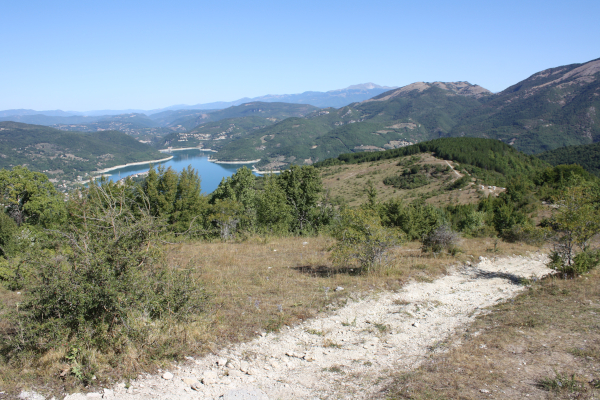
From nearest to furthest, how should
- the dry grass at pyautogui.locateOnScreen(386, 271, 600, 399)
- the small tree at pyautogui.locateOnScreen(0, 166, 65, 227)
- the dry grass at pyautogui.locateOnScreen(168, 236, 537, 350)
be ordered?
the dry grass at pyautogui.locateOnScreen(386, 271, 600, 399)
the dry grass at pyautogui.locateOnScreen(168, 236, 537, 350)
the small tree at pyautogui.locateOnScreen(0, 166, 65, 227)

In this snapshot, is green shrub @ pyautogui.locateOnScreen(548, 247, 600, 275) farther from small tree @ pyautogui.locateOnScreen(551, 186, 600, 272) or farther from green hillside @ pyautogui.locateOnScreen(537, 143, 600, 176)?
green hillside @ pyautogui.locateOnScreen(537, 143, 600, 176)

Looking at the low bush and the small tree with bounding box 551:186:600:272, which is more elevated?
the small tree with bounding box 551:186:600:272

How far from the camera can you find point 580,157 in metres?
111

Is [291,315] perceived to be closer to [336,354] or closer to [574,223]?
[336,354]

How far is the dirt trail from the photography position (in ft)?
16.7

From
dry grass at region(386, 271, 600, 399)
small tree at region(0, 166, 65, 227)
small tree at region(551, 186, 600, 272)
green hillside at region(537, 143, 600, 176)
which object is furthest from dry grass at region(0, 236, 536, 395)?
green hillside at region(537, 143, 600, 176)

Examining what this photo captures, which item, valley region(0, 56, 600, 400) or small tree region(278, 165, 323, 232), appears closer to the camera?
valley region(0, 56, 600, 400)

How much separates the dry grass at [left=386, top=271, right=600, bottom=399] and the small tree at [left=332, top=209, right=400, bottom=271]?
3.83m

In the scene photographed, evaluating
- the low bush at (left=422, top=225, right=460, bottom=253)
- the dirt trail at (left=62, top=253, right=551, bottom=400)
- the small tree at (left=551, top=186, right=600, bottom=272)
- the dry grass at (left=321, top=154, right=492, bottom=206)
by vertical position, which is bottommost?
the dry grass at (left=321, top=154, right=492, bottom=206)

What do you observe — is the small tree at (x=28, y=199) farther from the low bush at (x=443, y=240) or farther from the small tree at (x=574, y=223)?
the small tree at (x=574, y=223)

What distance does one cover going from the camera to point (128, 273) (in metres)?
5.63

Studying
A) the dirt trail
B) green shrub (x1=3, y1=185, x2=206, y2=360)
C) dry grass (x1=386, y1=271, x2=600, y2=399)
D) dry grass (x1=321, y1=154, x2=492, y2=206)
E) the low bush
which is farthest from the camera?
dry grass (x1=321, y1=154, x2=492, y2=206)

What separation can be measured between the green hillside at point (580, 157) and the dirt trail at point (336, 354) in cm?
12073

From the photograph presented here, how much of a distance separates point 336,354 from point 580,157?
143162mm
